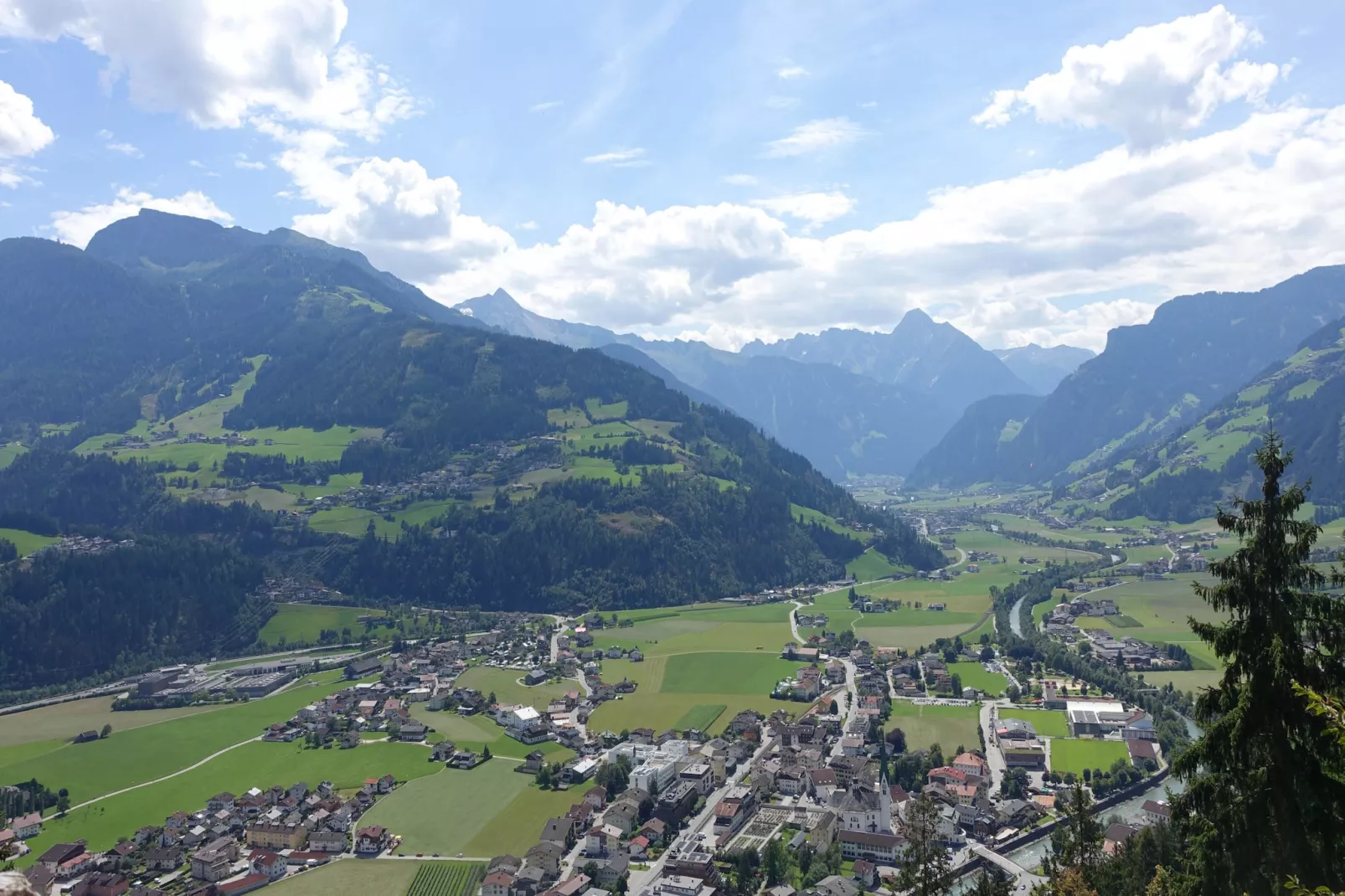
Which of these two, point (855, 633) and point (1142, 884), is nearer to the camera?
point (1142, 884)

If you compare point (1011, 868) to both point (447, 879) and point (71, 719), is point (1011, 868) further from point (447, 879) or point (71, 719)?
point (71, 719)

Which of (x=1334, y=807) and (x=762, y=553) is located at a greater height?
(x=1334, y=807)

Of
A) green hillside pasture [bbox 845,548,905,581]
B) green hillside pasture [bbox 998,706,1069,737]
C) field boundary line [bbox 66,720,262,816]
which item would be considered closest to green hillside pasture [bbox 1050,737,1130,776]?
green hillside pasture [bbox 998,706,1069,737]

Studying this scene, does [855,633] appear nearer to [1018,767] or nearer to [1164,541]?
[1018,767]

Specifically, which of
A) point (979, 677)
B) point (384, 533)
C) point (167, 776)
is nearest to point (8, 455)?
point (384, 533)

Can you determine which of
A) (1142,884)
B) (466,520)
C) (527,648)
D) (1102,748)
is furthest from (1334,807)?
(466,520)

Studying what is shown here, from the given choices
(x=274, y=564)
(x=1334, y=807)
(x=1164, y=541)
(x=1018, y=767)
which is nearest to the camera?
(x=1334, y=807)
